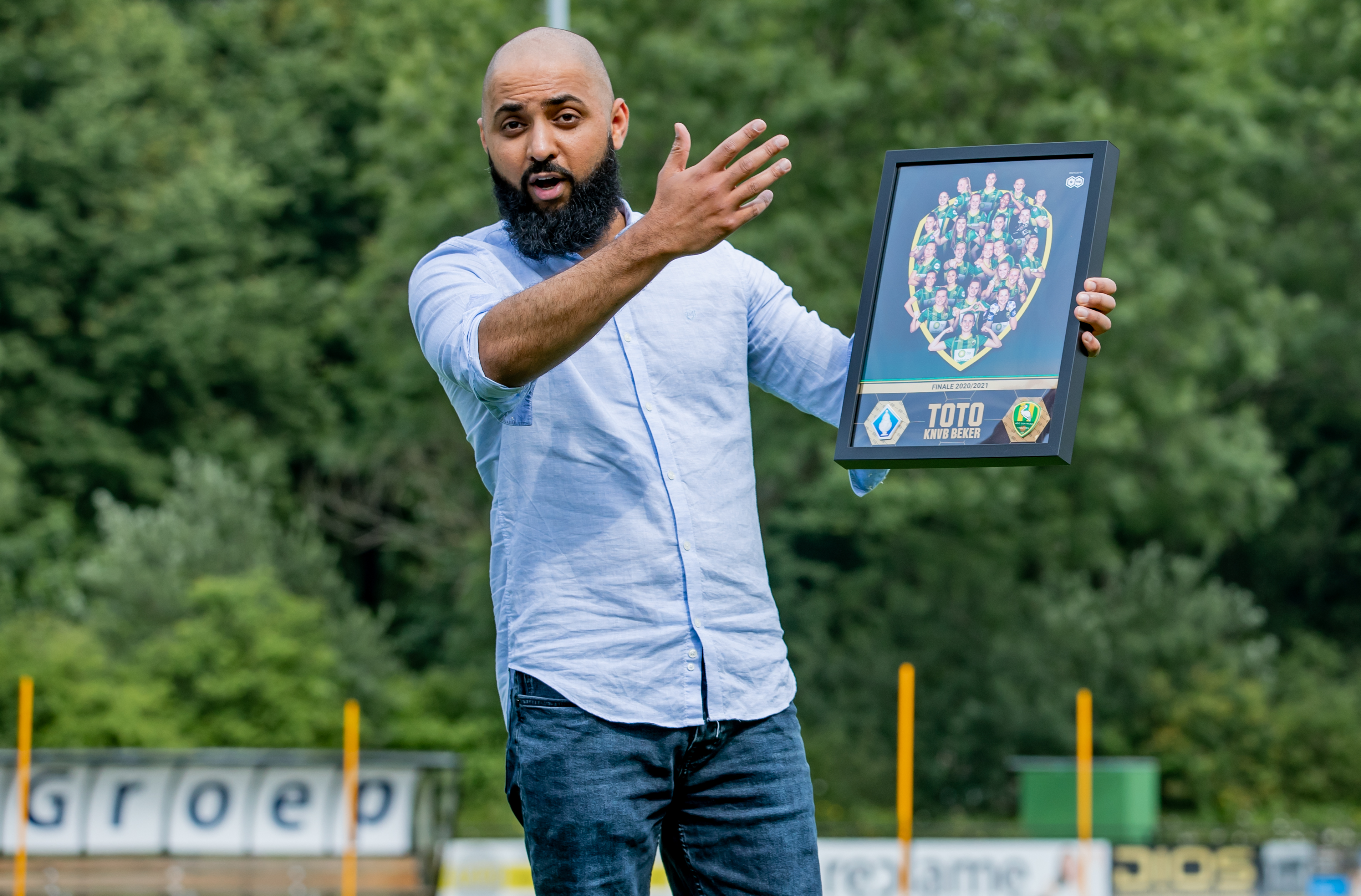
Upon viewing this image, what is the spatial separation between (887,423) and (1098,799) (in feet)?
57.6

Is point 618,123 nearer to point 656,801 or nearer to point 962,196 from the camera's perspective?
point 962,196

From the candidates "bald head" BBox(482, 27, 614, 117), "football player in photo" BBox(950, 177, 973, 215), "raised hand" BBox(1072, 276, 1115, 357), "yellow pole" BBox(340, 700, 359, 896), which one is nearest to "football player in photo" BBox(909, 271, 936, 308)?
"football player in photo" BBox(950, 177, 973, 215)

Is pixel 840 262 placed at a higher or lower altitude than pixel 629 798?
higher

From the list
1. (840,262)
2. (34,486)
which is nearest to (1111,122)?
(840,262)

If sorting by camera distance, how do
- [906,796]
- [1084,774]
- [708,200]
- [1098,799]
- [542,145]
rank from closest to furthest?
[708,200] < [542,145] < [906,796] < [1084,774] < [1098,799]

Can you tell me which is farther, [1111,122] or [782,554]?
[782,554]

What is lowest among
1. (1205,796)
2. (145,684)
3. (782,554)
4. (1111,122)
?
(1205,796)

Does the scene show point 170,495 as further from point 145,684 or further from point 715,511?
point 715,511

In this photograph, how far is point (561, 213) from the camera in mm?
2623

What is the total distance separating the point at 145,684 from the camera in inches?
803

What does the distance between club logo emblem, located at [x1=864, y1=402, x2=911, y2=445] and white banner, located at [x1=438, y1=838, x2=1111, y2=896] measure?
995 centimetres

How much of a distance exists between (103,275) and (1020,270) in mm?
25366

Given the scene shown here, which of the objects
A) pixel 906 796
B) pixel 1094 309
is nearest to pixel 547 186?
pixel 1094 309

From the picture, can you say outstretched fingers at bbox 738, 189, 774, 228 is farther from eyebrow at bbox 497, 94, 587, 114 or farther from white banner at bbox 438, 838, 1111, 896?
white banner at bbox 438, 838, 1111, 896
